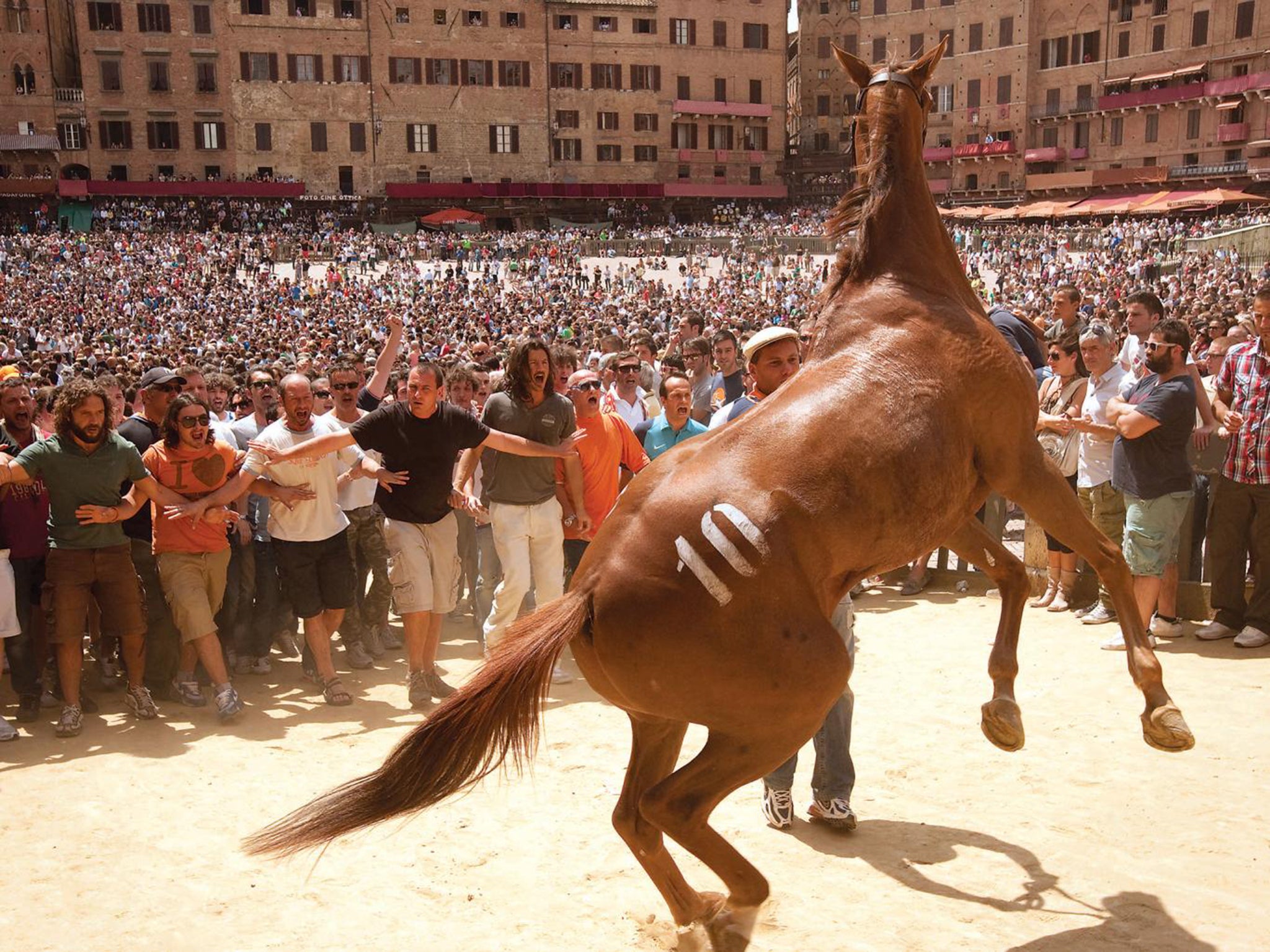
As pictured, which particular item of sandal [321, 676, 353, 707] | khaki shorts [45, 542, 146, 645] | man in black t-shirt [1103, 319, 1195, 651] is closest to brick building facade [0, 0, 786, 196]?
khaki shorts [45, 542, 146, 645]

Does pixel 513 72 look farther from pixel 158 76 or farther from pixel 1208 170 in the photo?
pixel 1208 170

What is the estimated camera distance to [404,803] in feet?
11.5

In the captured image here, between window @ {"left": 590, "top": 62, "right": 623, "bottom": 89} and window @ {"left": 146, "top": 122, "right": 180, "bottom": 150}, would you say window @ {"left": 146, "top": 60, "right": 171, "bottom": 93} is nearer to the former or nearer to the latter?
window @ {"left": 146, "top": 122, "right": 180, "bottom": 150}

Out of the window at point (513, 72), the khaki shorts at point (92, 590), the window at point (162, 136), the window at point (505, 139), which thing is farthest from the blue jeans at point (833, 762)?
the window at point (513, 72)

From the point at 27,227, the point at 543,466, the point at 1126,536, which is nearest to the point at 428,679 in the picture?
the point at 543,466

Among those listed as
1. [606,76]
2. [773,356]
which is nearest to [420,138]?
Answer: [606,76]

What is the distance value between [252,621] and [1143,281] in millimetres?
36077

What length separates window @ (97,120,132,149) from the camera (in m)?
64.1

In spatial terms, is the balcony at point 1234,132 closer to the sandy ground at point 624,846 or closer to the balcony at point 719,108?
the balcony at point 719,108

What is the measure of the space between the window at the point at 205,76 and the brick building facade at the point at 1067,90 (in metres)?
36.8

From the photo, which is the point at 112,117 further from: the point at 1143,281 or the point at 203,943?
the point at 203,943

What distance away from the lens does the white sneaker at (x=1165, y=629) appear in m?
7.70

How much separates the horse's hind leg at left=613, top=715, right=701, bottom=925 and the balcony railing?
67422mm

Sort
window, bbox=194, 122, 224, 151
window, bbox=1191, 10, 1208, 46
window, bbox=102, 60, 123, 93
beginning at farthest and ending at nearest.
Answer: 1. window, bbox=194, 122, 224, 151
2. window, bbox=1191, 10, 1208, 46
3. window, bbox=102, 60, 123, 93
